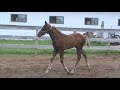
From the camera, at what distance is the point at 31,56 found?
431 inches

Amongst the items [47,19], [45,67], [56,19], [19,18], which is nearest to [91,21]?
[56,19]

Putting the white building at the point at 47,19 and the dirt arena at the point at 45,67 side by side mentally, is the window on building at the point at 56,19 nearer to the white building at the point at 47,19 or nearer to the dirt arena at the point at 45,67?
the white building at the point at 47,19

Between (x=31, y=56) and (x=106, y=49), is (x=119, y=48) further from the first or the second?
(x=31, y=56)

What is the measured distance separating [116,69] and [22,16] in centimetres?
1315

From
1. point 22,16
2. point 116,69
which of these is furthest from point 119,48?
point 22,16

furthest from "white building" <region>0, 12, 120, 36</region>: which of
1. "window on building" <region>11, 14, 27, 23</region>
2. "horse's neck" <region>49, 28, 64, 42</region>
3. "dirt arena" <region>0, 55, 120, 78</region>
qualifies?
"horse's neck" <region>49, 28, 64, 42</region>

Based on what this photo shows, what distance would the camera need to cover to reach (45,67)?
8.71m

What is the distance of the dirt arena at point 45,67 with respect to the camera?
7.51 m

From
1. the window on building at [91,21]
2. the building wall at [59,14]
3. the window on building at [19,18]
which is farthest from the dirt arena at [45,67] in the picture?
the window on building at [91,21]

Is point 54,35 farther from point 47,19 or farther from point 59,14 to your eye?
point 47,19

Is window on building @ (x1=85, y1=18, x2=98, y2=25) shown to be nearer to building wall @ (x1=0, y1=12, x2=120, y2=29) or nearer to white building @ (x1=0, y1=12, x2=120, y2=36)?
white building @ (x1=0, y1=12, x2=120, y2=36)

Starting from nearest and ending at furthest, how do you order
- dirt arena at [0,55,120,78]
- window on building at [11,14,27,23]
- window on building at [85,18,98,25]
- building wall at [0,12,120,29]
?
dirt arena at [0,55,120,78] < building wall at [0,12,120,29] < window on building at [11,14,27,23] < window on building at [85,18,98,25]

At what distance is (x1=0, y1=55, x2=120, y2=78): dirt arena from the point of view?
751 cm

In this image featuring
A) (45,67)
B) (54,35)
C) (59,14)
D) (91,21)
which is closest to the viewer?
(54,35)
